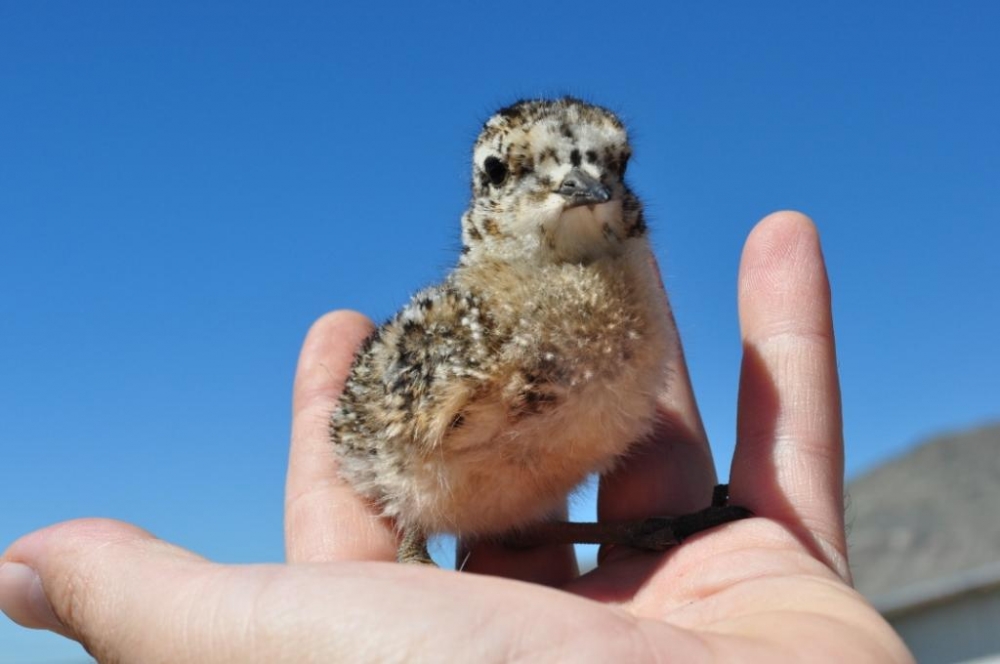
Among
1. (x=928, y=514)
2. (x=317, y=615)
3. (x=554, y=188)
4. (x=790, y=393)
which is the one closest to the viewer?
(x=317, y=615)

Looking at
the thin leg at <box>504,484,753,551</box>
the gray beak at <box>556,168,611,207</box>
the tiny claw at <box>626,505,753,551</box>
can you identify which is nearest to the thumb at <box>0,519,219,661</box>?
the thin leg at <box>504,484,753,551</box>

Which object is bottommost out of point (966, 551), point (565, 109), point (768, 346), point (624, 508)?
point (966, 551)

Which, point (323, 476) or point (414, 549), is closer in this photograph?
point (414, 549)

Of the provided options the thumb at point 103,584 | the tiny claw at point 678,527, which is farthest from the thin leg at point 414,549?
the thumb at point 103,584

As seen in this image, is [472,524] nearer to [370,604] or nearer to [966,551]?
[370,604]

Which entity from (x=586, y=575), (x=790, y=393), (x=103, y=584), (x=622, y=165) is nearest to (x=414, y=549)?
(x=586, y=575)

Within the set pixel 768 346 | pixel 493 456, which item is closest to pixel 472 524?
pixel 493 456

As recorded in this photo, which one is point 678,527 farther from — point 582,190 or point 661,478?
point 582,190
